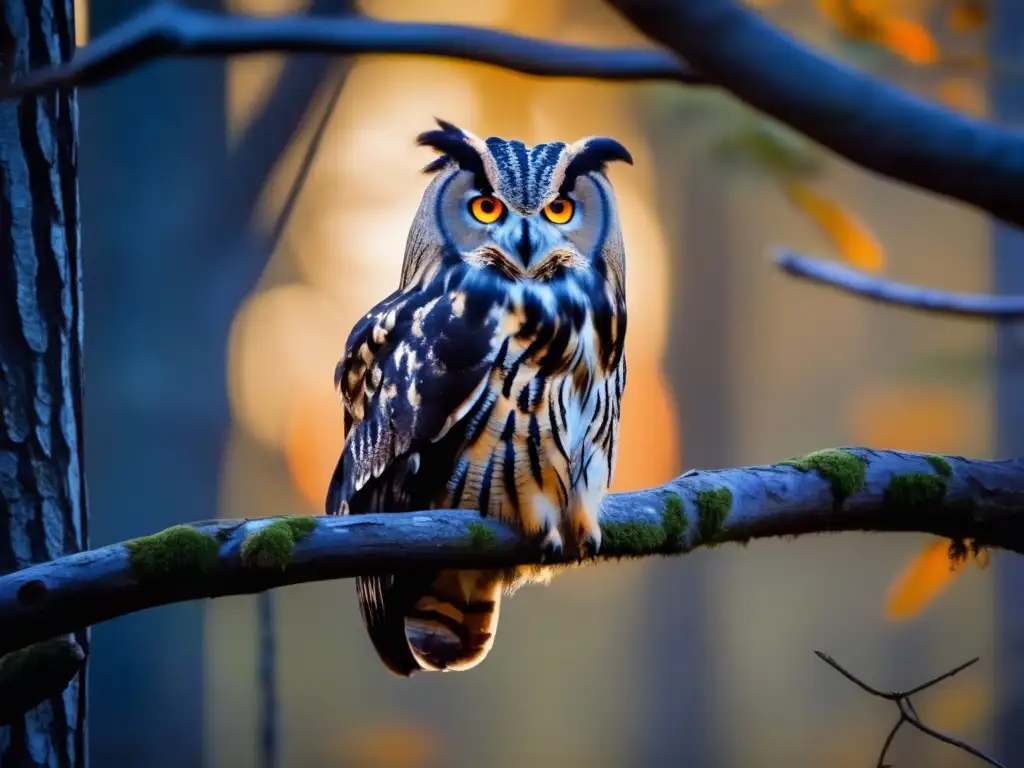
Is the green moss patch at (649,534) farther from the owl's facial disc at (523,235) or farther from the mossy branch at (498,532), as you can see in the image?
the owl's facial disc at (523,235)

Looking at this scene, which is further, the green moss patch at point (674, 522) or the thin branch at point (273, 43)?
the green moss patch at point (674, 522)

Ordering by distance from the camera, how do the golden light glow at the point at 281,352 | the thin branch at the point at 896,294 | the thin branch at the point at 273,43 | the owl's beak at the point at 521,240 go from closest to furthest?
1. the thin branch at the point at 273,43
2. the thin branch at the point at 896,294
3. the owl's beak at the point at 521,240
4. the golden light glow at the point at 281,352

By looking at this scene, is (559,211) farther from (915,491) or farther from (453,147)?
(915,491)

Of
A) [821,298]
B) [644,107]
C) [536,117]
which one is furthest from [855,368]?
[536,117]

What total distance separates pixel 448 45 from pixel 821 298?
12.9 feet

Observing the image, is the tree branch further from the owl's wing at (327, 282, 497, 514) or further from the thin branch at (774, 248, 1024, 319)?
the owl's wing at (327, 282, 497, 514)

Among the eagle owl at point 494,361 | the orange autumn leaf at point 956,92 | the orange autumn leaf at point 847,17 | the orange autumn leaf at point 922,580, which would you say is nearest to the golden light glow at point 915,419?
the orange autumn leaf at point 956,92

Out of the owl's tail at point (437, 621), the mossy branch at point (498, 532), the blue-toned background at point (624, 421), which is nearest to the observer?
the mossy branch at point (498, 532)

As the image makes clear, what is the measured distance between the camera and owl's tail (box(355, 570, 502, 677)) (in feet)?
5.18

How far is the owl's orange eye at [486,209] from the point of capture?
1460 millimetres

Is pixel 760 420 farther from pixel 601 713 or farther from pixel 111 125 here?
pixel 111 125

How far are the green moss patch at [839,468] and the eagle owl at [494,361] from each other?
266 mm

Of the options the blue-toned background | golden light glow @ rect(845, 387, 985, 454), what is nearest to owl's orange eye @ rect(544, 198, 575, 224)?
the blue-toned background

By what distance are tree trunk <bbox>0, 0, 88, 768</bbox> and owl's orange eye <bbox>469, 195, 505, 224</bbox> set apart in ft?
1.73
